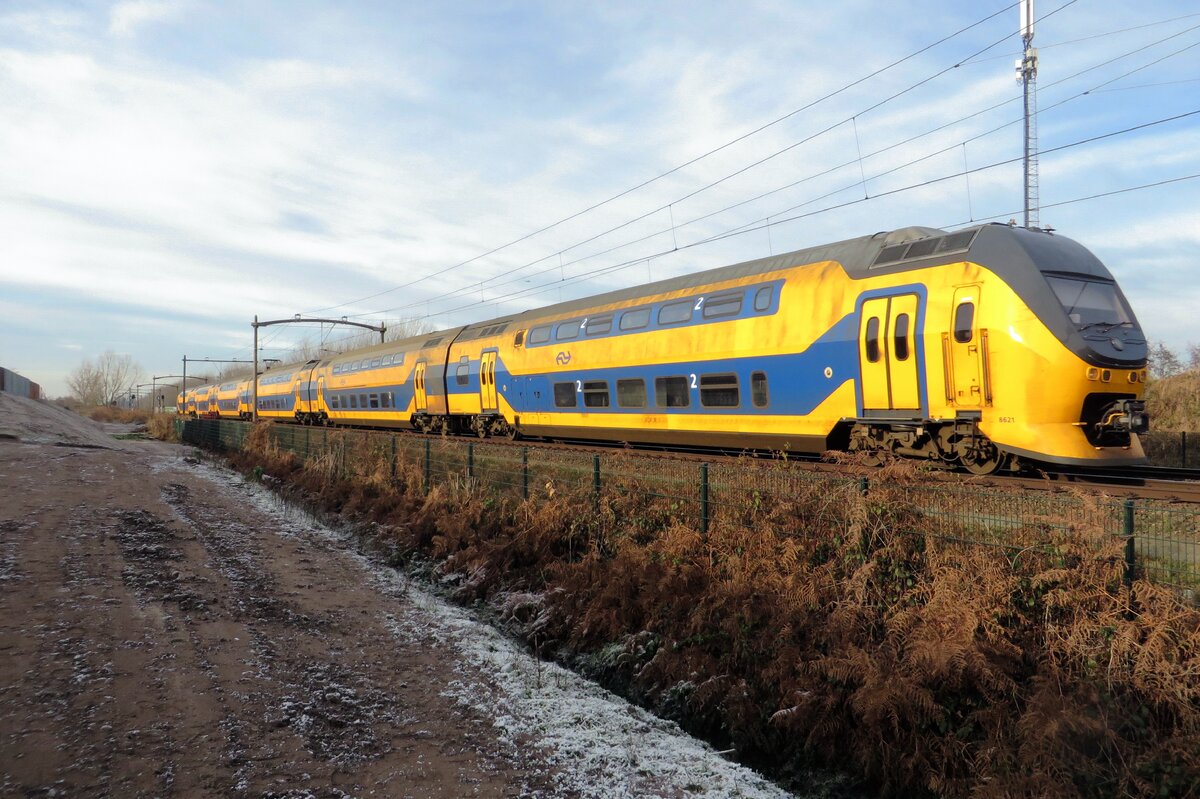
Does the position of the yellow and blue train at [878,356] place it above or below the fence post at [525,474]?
above

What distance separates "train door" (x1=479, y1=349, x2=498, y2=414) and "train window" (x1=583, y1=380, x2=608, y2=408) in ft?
15.4

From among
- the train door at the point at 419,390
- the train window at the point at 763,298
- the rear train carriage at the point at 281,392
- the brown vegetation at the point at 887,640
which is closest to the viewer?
the brown vegetation at the point at 887,640

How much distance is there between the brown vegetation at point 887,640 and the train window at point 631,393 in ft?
18.6

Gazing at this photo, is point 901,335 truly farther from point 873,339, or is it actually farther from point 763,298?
point 763,298

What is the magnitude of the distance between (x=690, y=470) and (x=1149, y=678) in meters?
4.65

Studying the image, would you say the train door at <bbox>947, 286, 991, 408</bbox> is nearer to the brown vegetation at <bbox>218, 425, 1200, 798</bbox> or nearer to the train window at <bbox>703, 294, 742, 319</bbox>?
the brown vegetation at <bbox>218, 425, 1200, 798</bbox>

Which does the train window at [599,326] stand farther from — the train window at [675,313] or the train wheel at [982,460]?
the train wheel at [982,460]

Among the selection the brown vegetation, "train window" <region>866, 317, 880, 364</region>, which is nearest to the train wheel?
"train window" <region>866, 317, 880, 364</region>

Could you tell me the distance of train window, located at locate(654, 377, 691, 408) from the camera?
43.3ft

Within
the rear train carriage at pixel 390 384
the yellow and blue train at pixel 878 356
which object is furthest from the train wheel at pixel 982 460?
the rear train carriage at pixel 390 384

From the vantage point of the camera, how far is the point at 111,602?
698 centimetres

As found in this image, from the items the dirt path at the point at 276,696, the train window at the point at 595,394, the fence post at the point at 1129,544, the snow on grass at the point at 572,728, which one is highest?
the train window at the point at 595,394

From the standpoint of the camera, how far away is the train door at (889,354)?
9.62m

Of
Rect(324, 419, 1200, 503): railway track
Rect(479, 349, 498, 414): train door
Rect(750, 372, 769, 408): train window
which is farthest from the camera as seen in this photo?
Rect(479, 349, 498, 414): train door
